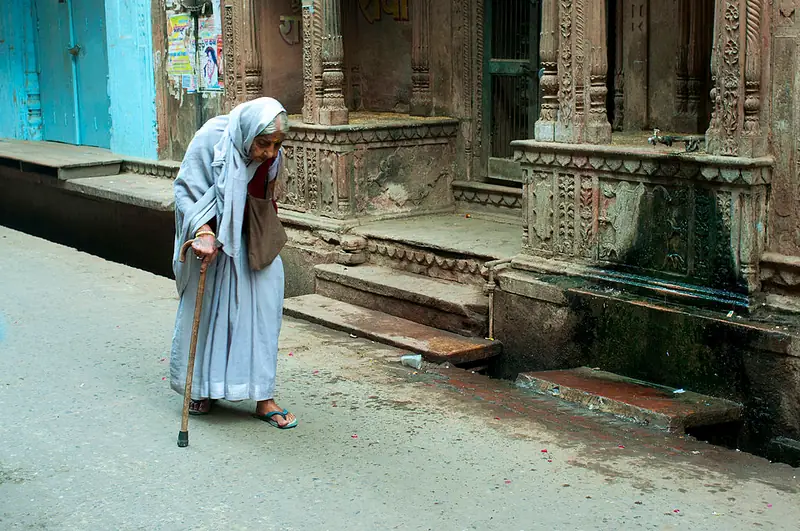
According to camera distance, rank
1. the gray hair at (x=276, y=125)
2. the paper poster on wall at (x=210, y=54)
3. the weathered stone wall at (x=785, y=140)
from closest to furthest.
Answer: the gray hair at (x=276, y=125)
the weathered stone wall at (x=785, y=140)
the paper poster on wall at (x=210, y=54)

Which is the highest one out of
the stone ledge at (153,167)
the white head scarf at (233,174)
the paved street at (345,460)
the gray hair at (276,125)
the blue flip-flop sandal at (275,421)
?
the gray hair at (276,125)

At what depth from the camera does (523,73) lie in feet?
30.8

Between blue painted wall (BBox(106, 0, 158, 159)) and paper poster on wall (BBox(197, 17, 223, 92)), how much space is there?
123 centimetres

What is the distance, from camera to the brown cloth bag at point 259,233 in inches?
222

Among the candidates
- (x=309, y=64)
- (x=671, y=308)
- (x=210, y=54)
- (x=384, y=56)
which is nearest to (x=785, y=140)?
(x=671, y=308)

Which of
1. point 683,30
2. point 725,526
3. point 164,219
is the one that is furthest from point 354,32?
point 725,526

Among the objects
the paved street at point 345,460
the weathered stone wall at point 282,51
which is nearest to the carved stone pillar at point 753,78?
the paved street at point 345,460

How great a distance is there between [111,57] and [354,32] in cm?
424

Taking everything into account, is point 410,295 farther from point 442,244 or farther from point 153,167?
point 153,167

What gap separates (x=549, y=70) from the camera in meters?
7.16

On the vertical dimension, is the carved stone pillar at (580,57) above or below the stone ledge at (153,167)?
above

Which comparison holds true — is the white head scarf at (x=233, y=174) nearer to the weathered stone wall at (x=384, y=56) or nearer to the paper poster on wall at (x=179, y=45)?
the weathered stone wall at (x=384, y=56)

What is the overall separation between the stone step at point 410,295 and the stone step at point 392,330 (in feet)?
0.29

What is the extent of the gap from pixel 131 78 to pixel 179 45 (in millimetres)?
1385
